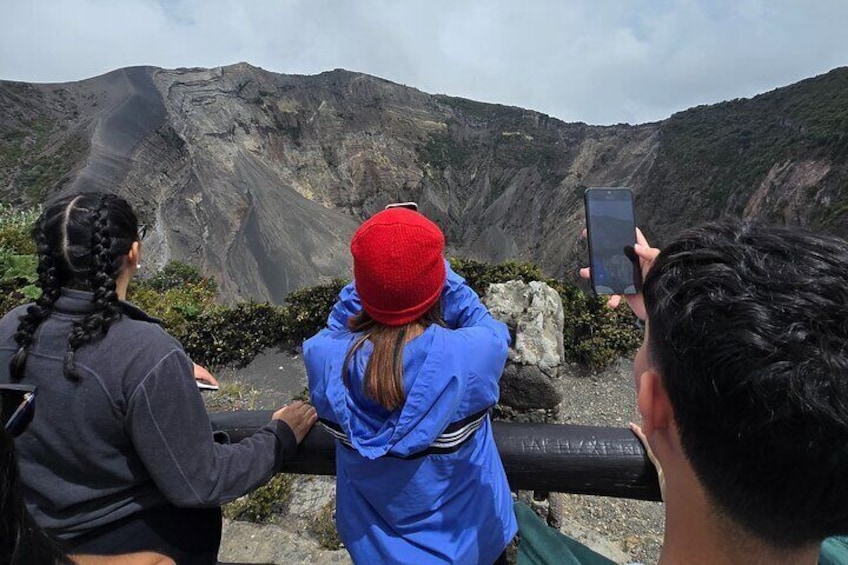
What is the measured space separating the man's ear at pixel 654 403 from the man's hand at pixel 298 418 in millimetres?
1347

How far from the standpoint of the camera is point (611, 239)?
2.09m


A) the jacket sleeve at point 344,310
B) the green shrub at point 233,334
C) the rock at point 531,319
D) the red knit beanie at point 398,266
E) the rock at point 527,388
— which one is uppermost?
the red knit beanie at point 398,266

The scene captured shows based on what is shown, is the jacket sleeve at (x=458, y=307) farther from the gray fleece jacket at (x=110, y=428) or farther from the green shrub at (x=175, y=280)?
the green shrub at (x=175, y=280)

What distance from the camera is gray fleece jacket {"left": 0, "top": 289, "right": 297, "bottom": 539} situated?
1.42m

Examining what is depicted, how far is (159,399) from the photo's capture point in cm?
144

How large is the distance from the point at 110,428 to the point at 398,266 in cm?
95

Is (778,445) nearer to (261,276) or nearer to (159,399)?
(159,399)

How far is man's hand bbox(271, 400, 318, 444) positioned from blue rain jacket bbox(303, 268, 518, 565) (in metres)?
0.23

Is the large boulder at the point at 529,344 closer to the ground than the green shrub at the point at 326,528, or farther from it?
farther from it

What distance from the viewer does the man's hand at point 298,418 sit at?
1.92 meters

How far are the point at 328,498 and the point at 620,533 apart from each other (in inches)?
108

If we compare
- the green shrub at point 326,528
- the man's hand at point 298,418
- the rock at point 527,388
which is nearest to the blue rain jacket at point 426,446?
the man's hand at point 298,418

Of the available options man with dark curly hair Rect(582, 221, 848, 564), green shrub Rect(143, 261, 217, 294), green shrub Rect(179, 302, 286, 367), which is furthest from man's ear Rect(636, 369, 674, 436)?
green shrub Rect(143, 261, 217, 294)

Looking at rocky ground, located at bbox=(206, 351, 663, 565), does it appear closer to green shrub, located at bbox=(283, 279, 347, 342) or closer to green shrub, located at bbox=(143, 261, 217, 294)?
green shrub, located at bbox=(283, 279, 347, 342)
